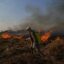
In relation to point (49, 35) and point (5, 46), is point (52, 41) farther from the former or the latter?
point (5, 46)

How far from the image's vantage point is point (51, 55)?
28.3 meters

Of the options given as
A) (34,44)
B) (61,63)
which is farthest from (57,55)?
(34,44)

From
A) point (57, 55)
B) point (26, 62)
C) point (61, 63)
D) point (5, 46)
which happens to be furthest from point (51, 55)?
point (5, 46)

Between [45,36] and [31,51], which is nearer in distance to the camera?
[31,51]

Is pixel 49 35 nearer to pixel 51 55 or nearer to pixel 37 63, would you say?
pixel 51 55

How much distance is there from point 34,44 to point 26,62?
2.32 meters

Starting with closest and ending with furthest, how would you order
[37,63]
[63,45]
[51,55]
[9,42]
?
[37,63]
[51,55]
[63,45]
[9,42]

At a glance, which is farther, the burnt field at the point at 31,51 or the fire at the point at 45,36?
the fire at the point at 45,36

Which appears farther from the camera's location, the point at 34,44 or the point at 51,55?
the point at 51,55

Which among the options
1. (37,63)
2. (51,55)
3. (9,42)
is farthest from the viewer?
(9,42)

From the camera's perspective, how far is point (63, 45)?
3083cm

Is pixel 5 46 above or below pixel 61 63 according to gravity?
above

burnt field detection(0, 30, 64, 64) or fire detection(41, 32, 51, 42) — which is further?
fire detection(41, 32, 51, 42)

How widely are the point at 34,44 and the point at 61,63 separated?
3.84 meters
